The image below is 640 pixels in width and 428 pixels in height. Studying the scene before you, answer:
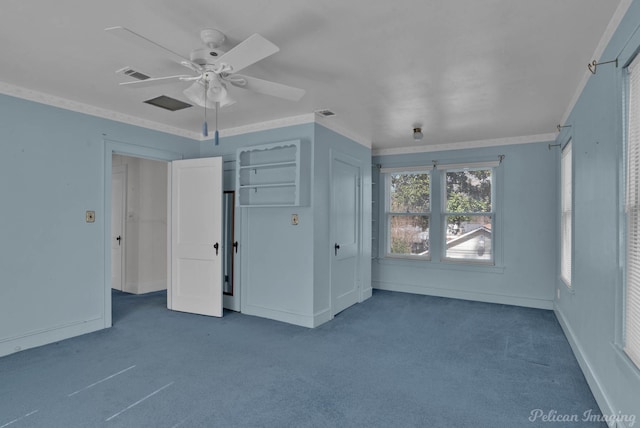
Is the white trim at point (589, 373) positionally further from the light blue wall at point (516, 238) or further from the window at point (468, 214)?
the window at point (468, 214)

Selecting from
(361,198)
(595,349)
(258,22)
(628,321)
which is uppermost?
(258,22)

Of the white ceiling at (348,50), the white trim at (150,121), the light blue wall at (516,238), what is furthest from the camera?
the light blue wall at (516,238)

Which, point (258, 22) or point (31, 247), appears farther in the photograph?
point (31, 247)

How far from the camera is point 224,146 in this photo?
4855mm

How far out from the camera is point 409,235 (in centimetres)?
611

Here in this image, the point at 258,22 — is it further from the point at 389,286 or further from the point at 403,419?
the point at 389,286

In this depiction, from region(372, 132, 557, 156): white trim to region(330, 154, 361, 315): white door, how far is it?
119 centimetres

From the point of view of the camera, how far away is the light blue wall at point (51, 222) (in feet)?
10.7

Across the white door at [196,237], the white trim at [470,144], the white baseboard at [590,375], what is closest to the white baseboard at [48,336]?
the white door at [196,237]

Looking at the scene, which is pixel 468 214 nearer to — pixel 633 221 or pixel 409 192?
pixel 409 192

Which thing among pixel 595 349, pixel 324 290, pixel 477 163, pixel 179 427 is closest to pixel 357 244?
pixel 324 290

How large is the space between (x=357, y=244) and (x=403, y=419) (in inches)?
122

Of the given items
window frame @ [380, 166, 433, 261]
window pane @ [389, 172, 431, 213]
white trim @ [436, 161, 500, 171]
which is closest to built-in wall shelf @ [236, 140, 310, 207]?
window frame @ [380, 166, 433, 261]

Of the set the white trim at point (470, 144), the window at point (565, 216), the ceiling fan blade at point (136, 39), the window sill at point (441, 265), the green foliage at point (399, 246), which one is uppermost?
the white trim at point (470, 144)
